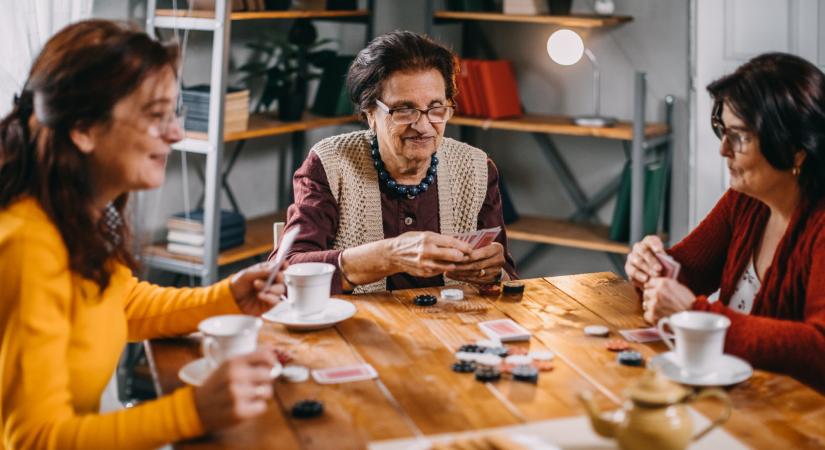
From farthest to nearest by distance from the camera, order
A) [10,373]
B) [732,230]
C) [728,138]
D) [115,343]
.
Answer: [732,230]
[728,138]
[115,343]
[10,373]

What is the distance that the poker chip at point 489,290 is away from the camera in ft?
7.07

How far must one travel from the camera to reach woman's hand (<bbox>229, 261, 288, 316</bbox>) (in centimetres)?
185

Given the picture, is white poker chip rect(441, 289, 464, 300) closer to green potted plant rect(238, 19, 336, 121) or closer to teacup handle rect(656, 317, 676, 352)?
teacup handle rect(656, 317, 676, 352)

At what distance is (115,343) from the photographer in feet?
5.37

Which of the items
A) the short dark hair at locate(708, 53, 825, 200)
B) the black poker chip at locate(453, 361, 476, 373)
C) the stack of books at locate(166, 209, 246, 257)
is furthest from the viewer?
the stack of books at locate(166, 209, 246, 257)

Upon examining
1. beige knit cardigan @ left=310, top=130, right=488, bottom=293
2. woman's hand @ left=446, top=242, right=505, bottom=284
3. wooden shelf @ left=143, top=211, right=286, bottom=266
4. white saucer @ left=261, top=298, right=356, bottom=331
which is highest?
beige knit cardigan @ left=310, top=130, right=488, bottom=293

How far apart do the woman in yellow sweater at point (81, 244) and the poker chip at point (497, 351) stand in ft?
1.54

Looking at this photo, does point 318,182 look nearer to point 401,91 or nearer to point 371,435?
point 401,91

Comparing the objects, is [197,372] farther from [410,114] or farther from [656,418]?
[410,114]

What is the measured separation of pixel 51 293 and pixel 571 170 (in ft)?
11.2

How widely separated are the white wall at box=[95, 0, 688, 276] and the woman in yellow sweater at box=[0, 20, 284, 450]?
7.52ft

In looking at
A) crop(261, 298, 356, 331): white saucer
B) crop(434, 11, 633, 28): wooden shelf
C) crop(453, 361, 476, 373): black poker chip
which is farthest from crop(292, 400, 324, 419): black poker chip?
crop(434, 11, 633, 28): wooden shelf

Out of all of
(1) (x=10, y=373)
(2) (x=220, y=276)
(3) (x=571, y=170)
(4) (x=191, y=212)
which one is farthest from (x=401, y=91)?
(3) (x=571, y=170)

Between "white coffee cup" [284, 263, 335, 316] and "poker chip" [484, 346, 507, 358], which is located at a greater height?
"white coffee cup" [284, 263, 335, 316]
